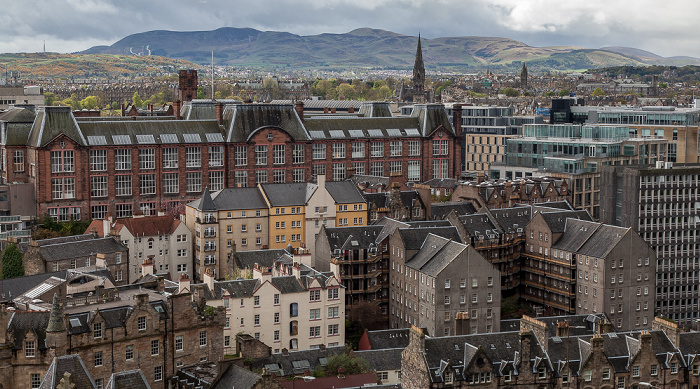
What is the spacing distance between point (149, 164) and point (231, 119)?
55.2ft

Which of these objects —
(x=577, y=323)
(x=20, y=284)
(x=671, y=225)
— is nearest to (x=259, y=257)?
(x=20, y=284)

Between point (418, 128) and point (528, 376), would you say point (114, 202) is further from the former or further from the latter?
point (528, 376)

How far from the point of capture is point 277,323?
11275 centimetres

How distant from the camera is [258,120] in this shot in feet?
576

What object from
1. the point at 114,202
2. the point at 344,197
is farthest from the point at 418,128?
the point at 114,202

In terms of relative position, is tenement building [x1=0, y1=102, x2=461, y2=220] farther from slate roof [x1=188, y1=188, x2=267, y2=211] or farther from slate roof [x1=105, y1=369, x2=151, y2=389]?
slate roof [x1=105, y1=369, x2=151, y2=389]

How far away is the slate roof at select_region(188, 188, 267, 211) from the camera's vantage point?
144 metres

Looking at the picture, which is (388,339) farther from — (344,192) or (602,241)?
(344,192)

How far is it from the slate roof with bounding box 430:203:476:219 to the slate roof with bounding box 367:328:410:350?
125ft

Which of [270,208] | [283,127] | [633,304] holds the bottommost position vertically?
[633,304]

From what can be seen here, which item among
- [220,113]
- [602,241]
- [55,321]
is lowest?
[55,321]

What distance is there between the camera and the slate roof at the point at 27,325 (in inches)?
3250

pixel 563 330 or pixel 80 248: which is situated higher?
pixel 80 248

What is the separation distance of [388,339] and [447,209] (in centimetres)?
4285
